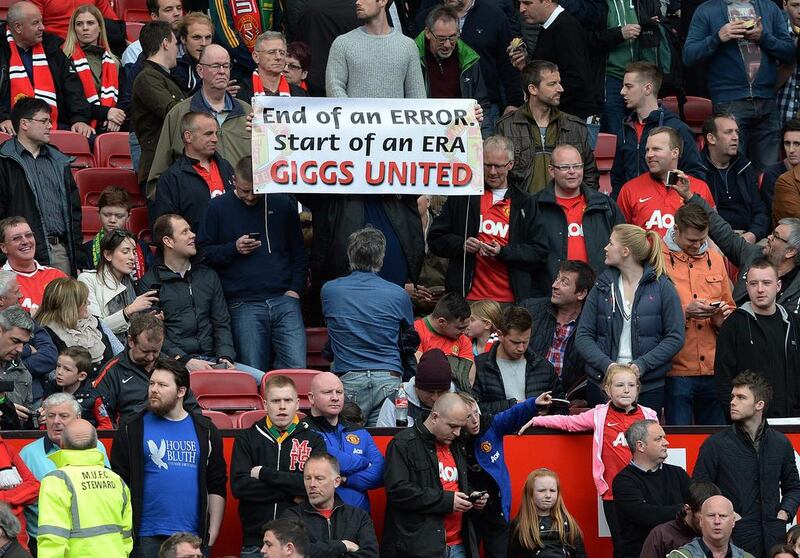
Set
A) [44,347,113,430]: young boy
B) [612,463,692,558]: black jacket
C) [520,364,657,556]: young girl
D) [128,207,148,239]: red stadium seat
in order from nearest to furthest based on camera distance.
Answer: [612,463,692,558]: black jacket < [44,347,113,430]: young boy < [520,364,657,556]: young girl < [128,207,148,239]: red stadium seat

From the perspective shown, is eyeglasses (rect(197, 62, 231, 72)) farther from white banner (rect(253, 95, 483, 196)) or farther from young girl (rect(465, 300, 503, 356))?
young girl (rect(465, 300, 503, 356))

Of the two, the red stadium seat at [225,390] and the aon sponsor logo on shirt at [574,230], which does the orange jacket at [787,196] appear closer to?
the aon sponsor logo on shirt at [574,230]

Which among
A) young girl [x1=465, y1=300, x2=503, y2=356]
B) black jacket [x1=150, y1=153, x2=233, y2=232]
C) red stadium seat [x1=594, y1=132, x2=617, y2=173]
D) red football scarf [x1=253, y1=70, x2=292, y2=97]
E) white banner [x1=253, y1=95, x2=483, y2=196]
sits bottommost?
young girl [x1=465, y1=300, x2=503, y2=356]

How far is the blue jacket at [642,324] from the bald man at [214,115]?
10.2 ft

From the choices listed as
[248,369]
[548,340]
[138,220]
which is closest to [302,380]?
[248,369]

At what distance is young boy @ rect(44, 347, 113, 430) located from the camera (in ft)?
39.0

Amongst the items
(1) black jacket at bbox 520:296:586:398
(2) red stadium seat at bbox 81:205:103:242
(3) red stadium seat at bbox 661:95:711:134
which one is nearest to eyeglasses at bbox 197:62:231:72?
(2) red stadium seat at bbox 81:205:103:242

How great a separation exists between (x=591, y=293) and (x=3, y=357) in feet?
13.0

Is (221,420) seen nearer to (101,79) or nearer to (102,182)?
(102,182)

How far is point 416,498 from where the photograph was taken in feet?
37.2

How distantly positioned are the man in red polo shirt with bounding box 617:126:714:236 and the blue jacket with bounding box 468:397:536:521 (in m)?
2.92

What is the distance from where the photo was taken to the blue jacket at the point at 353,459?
11.5 metres

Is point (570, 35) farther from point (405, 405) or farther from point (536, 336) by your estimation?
point (405, 405)

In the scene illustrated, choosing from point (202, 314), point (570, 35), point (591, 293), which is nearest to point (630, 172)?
point (570, 35)
